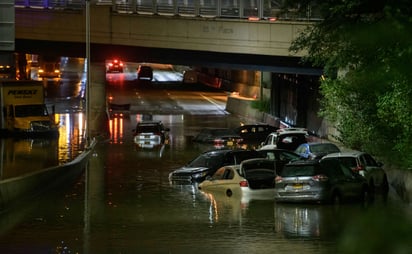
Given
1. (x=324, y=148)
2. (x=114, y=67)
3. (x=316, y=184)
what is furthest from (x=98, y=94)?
(x=114, y=67)

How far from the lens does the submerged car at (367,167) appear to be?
26172 mm

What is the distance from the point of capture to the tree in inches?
109

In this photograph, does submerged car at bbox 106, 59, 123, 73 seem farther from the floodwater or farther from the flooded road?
the floodwater

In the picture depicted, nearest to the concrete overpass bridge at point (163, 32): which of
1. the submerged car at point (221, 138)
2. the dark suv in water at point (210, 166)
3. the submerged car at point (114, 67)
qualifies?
the submerged car at point (221, 138)

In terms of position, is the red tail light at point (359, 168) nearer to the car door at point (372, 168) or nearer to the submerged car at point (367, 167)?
the submerged car at point (367, 167)

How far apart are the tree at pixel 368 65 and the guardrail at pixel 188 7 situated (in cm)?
1840

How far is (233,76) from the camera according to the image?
93.1 m

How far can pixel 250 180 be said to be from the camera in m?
25.5

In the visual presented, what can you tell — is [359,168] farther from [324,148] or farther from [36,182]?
[36,182]

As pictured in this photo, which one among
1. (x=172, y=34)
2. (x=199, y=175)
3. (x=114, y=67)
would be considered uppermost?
(x=114, y=67)

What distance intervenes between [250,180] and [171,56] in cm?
3003

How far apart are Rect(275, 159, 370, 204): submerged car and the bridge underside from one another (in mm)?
24929

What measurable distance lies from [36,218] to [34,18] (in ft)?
118

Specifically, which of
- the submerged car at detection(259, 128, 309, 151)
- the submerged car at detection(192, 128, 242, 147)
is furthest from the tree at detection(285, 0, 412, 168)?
the submerged car at detection(192, 128, 242, 147)
